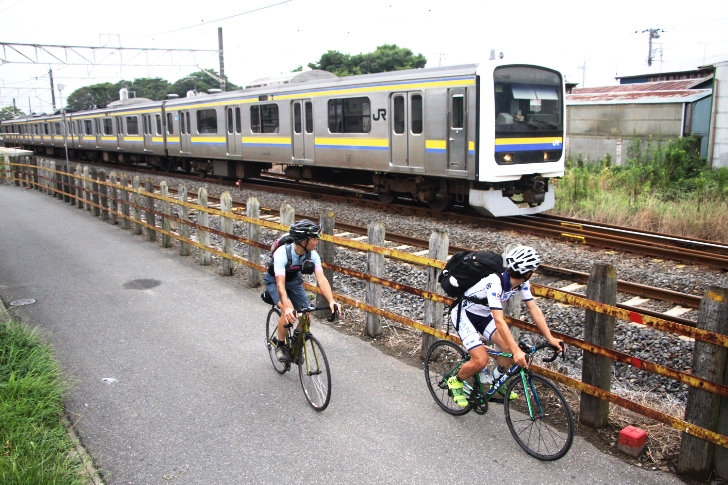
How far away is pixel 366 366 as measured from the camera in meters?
5.77

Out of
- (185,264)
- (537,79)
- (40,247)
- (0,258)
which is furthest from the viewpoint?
(537,79)

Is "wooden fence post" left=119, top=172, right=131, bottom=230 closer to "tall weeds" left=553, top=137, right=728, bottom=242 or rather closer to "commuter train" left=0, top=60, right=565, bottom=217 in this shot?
"commuter train" left=0, top=60, right=565, bottom=217

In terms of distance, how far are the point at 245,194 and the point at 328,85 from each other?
4.62 metres

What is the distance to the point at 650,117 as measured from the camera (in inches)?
802

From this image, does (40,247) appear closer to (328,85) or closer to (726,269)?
(328,85)

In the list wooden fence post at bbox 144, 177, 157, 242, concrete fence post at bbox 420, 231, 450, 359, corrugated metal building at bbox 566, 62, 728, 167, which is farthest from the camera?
corrugated metal building at bbox 566, 62, 728, 167

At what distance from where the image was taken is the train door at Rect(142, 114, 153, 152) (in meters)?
25.0

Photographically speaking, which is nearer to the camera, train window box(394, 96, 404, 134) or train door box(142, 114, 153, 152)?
train window box(394, 96, 404, 134)

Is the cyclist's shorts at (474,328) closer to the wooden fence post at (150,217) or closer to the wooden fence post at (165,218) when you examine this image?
the wooden fence post at (165,218)

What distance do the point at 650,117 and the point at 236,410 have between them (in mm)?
19517

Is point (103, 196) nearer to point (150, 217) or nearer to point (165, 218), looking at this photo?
point (150, 217)

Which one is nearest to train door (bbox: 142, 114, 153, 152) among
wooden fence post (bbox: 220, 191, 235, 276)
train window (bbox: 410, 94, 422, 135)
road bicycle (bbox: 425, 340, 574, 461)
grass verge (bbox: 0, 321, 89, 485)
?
train window (bbox: 410, 94, 422, 135)

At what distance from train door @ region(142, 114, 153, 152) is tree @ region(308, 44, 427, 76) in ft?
63.2

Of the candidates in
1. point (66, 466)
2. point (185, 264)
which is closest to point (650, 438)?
point (66, 466)
